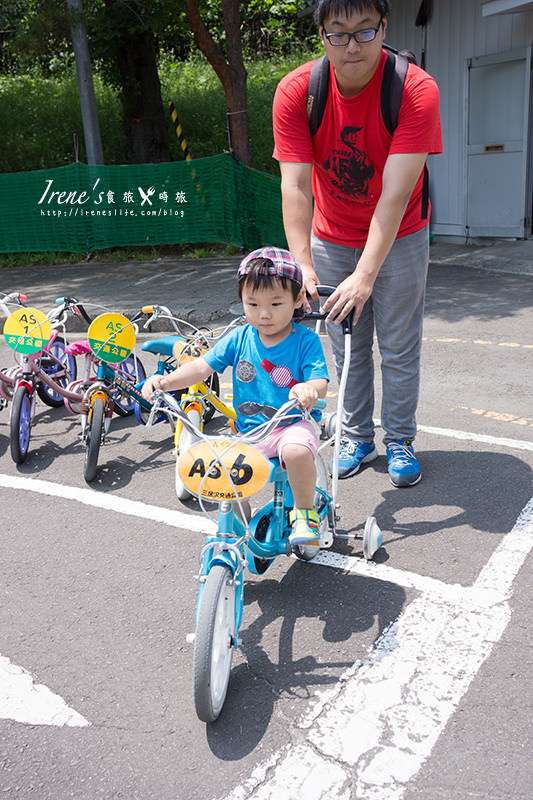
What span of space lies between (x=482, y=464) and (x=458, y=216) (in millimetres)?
9236

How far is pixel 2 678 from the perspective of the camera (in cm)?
285

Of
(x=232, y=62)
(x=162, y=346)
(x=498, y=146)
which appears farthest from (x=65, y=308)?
(x=498, y=146)

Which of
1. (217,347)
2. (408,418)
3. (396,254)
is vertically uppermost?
(396,254)

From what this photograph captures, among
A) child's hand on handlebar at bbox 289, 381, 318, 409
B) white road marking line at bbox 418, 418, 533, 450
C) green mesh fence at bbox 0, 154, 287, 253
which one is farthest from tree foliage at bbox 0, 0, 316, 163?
child's hand on handlebar at bbox 289, 381, 318, 409

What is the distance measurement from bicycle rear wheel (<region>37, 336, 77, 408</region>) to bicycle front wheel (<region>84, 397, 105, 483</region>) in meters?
1.15

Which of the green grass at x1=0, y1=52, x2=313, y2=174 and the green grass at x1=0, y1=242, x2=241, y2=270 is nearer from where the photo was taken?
the green grass at x1=0, y1=242, x2=241, y2=270

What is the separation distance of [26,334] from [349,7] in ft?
9.75

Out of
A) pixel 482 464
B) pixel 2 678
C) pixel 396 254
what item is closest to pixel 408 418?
pixel 482 464

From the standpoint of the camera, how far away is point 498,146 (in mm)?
11867

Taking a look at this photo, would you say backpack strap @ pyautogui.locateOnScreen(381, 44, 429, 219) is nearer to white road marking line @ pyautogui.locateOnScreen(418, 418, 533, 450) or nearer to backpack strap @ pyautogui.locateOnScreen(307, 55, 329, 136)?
backpack strap @ pyautogui.locateOnScreen(307, 55, 329, 136)

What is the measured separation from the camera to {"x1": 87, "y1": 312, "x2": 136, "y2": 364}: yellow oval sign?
189 inches

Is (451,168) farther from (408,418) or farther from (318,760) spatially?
(318,760)

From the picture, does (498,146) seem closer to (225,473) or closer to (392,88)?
(392,88)

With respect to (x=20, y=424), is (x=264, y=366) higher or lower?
higher
